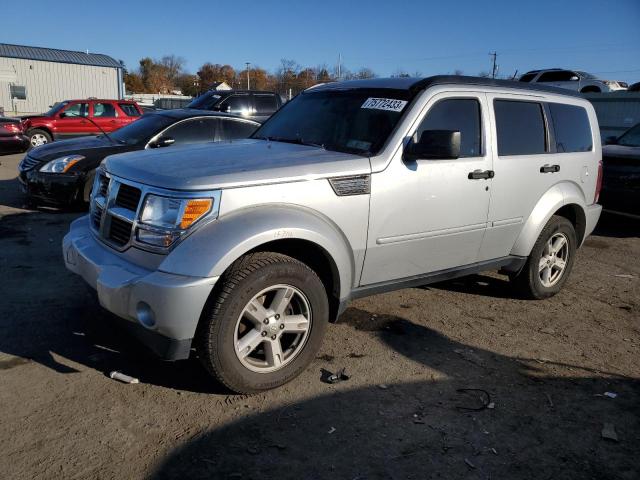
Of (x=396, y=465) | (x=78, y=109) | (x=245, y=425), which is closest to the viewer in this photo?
(x=396, y=465)

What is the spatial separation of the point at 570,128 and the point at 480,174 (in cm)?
159

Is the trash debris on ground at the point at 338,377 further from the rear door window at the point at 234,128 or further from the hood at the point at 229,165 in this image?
the rear door window at the point at 234,128

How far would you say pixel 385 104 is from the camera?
3938 millimetres

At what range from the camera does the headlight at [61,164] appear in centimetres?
770

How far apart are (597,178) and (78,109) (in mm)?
16657

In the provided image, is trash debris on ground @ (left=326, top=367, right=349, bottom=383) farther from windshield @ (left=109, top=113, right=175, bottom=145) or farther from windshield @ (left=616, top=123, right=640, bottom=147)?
windshield @ (left=616, top=123, right=640, bottom=147)

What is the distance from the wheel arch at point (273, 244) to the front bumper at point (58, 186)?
5495 mm

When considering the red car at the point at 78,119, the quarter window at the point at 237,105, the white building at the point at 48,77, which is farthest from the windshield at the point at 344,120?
the white building at the point at 48,77

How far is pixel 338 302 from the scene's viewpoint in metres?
3.56

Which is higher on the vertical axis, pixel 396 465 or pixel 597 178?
pixel 597 178

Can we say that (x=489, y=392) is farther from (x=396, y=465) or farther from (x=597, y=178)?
(x=597, y=178)

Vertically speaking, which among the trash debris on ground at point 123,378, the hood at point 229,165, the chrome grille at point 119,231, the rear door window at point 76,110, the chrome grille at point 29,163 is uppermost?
the rear door window at point 76,110

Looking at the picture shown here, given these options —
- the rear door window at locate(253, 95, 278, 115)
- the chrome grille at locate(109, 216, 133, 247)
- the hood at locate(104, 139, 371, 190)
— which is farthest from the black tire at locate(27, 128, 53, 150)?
the chrome grille at locate(109, 216, 133, 247)

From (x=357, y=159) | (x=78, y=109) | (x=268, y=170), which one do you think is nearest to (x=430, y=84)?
(x=357, y=159)
